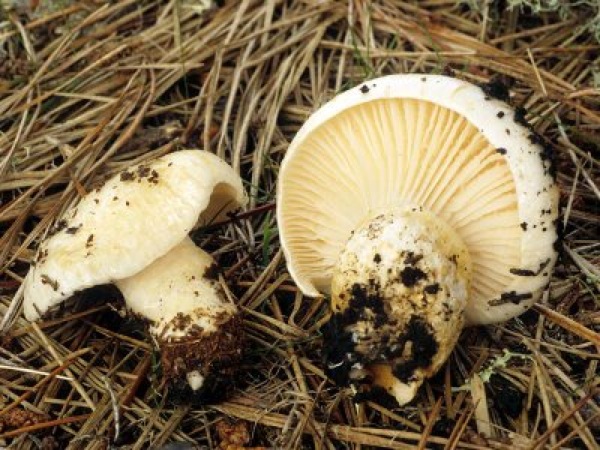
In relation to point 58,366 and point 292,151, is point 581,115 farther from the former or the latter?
point 58,366

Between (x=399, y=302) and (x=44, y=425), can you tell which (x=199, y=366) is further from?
(x=399, y=302)

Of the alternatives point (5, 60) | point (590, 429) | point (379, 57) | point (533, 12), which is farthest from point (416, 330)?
point (5, 60)

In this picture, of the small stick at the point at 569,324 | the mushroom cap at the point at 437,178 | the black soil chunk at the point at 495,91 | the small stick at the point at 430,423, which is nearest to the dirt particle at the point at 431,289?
the mushroom cap at the point at 437,178

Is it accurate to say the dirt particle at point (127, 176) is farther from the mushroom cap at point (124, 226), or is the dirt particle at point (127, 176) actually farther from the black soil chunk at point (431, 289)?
the black soil chunk at point (431, 289)

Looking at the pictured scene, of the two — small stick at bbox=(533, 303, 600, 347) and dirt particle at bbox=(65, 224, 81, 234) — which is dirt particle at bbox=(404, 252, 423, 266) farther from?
dirt particle at bbox=(65, 224, 81, 234)

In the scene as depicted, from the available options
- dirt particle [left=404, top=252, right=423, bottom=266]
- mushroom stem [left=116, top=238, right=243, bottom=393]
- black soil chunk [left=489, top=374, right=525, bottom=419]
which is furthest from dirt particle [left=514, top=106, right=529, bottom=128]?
mushroom stem [left=116, top=238, right=243, bottom=393]

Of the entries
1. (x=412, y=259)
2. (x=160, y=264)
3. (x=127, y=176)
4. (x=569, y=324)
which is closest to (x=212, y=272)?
(x=160, y=264)
